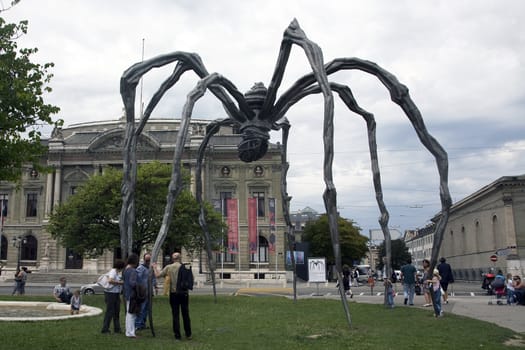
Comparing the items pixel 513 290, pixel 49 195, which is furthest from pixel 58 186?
pixel 513 290

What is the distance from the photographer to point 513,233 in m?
43.8

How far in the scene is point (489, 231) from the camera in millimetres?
48688

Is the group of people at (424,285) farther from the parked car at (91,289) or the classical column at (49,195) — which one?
the classical column at (49,195)

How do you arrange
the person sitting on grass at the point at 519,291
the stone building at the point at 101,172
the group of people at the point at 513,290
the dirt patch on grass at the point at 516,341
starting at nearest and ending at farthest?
the dirt patch on grass at the point at 516,341 < the person sitting on grass at the point at 519,291 < the group of people at the point at 513,290 < the stone building at the point at 101,172

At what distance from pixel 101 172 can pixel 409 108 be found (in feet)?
169

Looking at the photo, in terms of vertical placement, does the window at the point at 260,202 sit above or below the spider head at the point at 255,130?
above

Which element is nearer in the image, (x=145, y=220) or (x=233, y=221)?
(x=145, y=220)

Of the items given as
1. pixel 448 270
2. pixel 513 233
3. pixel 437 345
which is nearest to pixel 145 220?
pixel 448 270

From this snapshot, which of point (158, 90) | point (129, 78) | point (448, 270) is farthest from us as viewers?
point (448, 270)

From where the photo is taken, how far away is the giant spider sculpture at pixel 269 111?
873 cm

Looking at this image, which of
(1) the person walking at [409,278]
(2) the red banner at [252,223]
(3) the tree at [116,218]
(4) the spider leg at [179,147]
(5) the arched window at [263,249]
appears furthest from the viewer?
(5) the arched window at [263,249]

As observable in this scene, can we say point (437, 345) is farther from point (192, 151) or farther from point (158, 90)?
point (192, 151)

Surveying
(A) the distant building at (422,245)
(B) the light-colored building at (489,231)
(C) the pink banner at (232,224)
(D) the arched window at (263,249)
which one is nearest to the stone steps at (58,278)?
(C) the pink banner at (232,224)

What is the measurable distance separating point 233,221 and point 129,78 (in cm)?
3424
